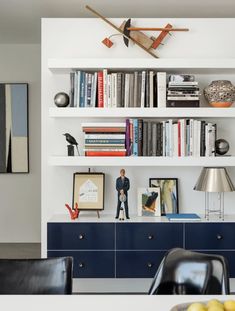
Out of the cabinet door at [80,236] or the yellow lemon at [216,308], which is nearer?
the yellow lemon at [216,308]

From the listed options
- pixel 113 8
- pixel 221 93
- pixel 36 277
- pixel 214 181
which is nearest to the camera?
pixel 36 277

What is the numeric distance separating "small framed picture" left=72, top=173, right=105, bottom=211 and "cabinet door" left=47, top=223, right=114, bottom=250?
0.75 feet

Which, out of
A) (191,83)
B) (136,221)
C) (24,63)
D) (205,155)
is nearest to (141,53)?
(191,83)

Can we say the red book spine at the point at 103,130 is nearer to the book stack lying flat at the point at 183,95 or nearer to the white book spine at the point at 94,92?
the white book spine at the point at 94,92

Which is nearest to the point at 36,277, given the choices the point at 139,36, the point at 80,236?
the point at 80,236

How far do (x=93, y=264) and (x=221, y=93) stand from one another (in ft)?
5.89

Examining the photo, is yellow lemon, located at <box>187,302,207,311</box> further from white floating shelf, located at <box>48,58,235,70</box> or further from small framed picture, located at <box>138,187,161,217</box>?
white floating shelf, located at <box>48,58,235,70</box>

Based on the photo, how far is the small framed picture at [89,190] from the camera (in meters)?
3.79

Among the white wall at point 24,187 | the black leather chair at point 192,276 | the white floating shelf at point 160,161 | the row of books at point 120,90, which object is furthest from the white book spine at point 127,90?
the white wall at point 24,187

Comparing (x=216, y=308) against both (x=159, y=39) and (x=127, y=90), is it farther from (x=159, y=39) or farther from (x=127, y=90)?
(x=159, y=39)

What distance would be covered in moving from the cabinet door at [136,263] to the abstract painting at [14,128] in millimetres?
2559

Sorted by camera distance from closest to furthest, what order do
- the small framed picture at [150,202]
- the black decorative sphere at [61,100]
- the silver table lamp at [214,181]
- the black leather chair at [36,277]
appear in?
1. the black leather chair at [36,277]
2. the silver table lamp at [214,181]
3. the black decorative sphere at [61,100]
4. the small framed picture at [150,202]

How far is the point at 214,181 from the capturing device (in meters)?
3.52

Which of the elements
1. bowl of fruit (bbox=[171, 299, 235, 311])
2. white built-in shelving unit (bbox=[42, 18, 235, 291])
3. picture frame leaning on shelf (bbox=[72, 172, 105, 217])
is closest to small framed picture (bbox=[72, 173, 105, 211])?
picture frame leaning on shelf (bbox=[72, 172, 105, 217])
